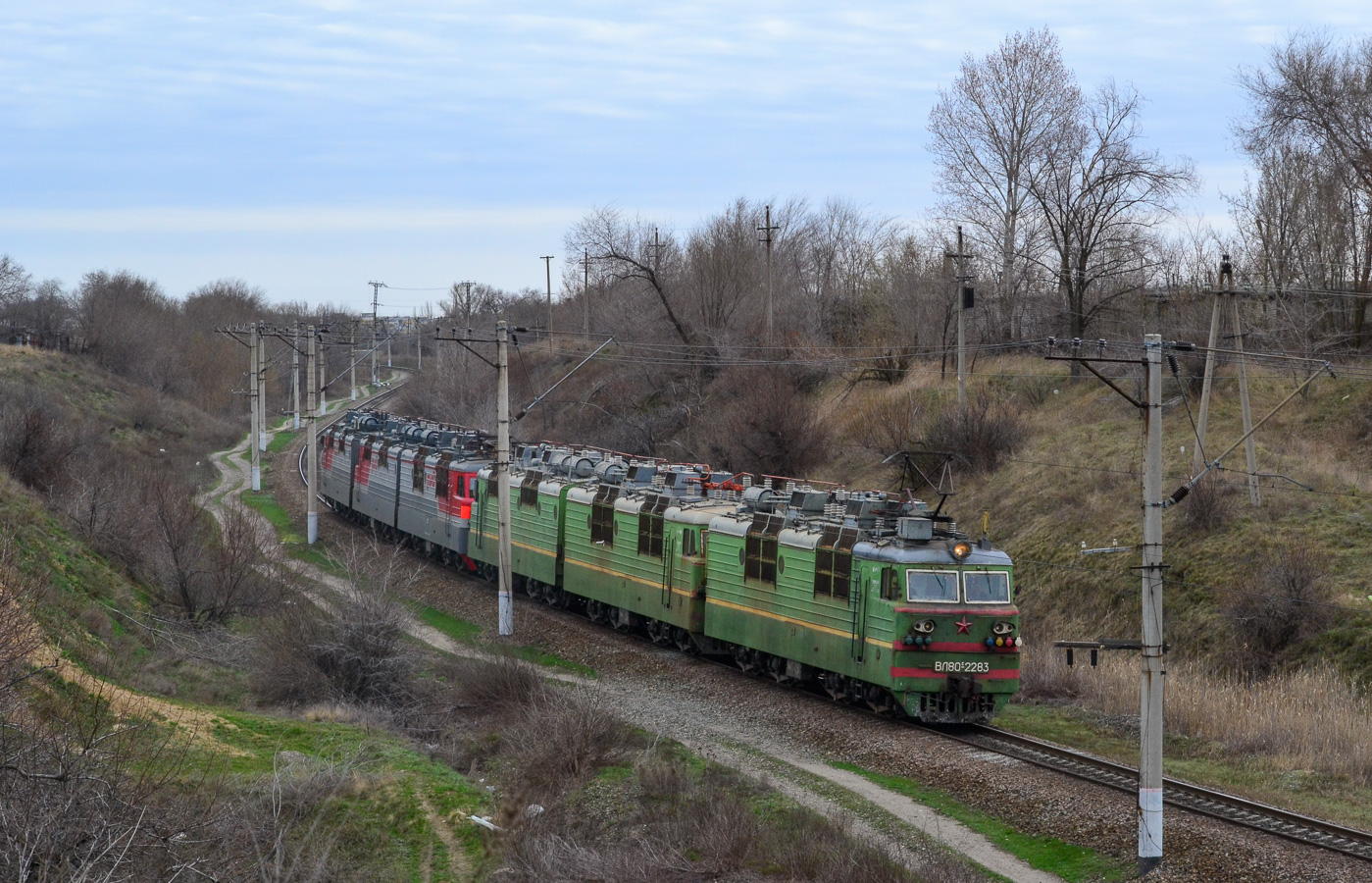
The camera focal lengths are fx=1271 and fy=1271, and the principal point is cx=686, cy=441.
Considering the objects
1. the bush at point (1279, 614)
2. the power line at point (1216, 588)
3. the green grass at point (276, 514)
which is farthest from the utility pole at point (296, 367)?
the bush at point (1279, 614)

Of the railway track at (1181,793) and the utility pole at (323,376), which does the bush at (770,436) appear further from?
the railway track at (1181,793)

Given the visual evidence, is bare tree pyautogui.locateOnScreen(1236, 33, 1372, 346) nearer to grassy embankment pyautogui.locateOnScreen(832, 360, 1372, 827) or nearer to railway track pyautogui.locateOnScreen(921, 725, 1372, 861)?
grassy embankment pyautogui.locateOnScreen(832, 360, 1372, 827)

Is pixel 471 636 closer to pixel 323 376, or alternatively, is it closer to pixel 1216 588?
pixel 1216 588

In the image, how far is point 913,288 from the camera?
5631 cm

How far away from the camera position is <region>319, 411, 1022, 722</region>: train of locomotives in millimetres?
19312

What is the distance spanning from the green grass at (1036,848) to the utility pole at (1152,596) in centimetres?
57

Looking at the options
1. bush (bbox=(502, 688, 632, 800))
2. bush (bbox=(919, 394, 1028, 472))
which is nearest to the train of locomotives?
bush (bbox=(502, 688, 632, 800))

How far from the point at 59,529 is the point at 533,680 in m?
15.2

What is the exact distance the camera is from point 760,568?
2305 centimetres

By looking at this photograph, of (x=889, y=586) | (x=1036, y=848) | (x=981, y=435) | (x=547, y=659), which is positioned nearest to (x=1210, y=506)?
(x=981, y=435)

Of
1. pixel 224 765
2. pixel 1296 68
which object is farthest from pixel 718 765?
pixel 1296 68

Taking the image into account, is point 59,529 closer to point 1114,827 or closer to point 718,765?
point 718,765

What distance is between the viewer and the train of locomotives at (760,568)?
19.3 meters

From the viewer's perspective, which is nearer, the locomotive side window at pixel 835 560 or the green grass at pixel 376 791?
the green grass at pixel 376 791
